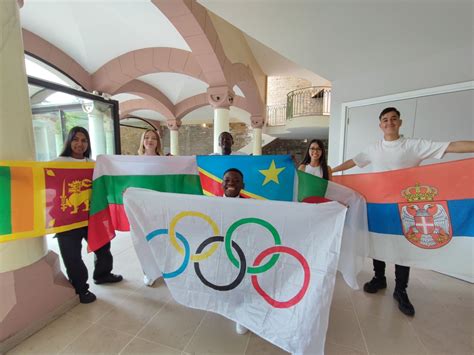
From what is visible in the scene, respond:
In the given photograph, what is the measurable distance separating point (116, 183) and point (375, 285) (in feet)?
8.29

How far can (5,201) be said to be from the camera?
132 centimetres

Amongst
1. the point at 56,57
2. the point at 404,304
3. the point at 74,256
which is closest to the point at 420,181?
the point at 404,304

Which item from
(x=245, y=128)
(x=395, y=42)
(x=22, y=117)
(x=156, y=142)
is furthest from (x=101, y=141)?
(x=245, y=128)

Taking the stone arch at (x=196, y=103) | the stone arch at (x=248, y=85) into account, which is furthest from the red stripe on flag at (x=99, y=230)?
the stone arch at (x=196, y=103)

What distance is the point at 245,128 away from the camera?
40.7ft

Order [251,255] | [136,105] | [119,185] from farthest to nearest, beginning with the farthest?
[136,105]
[119,185]
[251,255]

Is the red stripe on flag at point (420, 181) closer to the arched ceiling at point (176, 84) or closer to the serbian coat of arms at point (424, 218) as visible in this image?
the serbian coat of arms at point (424, 218)

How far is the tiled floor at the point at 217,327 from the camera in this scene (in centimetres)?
137

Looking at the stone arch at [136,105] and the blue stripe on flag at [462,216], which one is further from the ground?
the stone arch at [136,105]

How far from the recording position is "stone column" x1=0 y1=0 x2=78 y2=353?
1313mm

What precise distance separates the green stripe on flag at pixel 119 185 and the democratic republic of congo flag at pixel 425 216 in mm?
1722

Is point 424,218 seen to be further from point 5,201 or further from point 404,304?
point 5,201

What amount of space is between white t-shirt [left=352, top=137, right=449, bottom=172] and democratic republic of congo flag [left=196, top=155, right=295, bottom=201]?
27.8 inches

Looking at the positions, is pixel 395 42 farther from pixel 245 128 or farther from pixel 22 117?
pixel 245 128
